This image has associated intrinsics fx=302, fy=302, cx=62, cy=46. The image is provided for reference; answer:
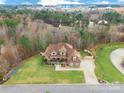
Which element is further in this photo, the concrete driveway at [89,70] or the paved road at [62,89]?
the concrete driveway at [89,70]

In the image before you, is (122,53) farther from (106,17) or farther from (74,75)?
(106,17)

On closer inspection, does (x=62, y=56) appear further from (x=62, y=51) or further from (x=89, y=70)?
(x=89, y=70)

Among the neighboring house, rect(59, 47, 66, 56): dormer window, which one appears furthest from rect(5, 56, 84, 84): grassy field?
rect(59, 47, 66, 56): dormer window

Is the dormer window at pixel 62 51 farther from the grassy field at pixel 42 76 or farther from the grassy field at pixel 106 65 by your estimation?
the grassy field at pixel 106 65

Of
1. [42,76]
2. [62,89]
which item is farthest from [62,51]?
[62,89]

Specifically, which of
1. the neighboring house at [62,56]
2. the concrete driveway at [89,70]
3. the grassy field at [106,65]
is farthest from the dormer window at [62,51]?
the grassy field at [106,65]

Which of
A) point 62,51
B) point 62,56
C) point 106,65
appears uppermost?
point 62,51

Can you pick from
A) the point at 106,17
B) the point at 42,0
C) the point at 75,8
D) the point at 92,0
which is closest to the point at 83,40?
the point at 106,17
